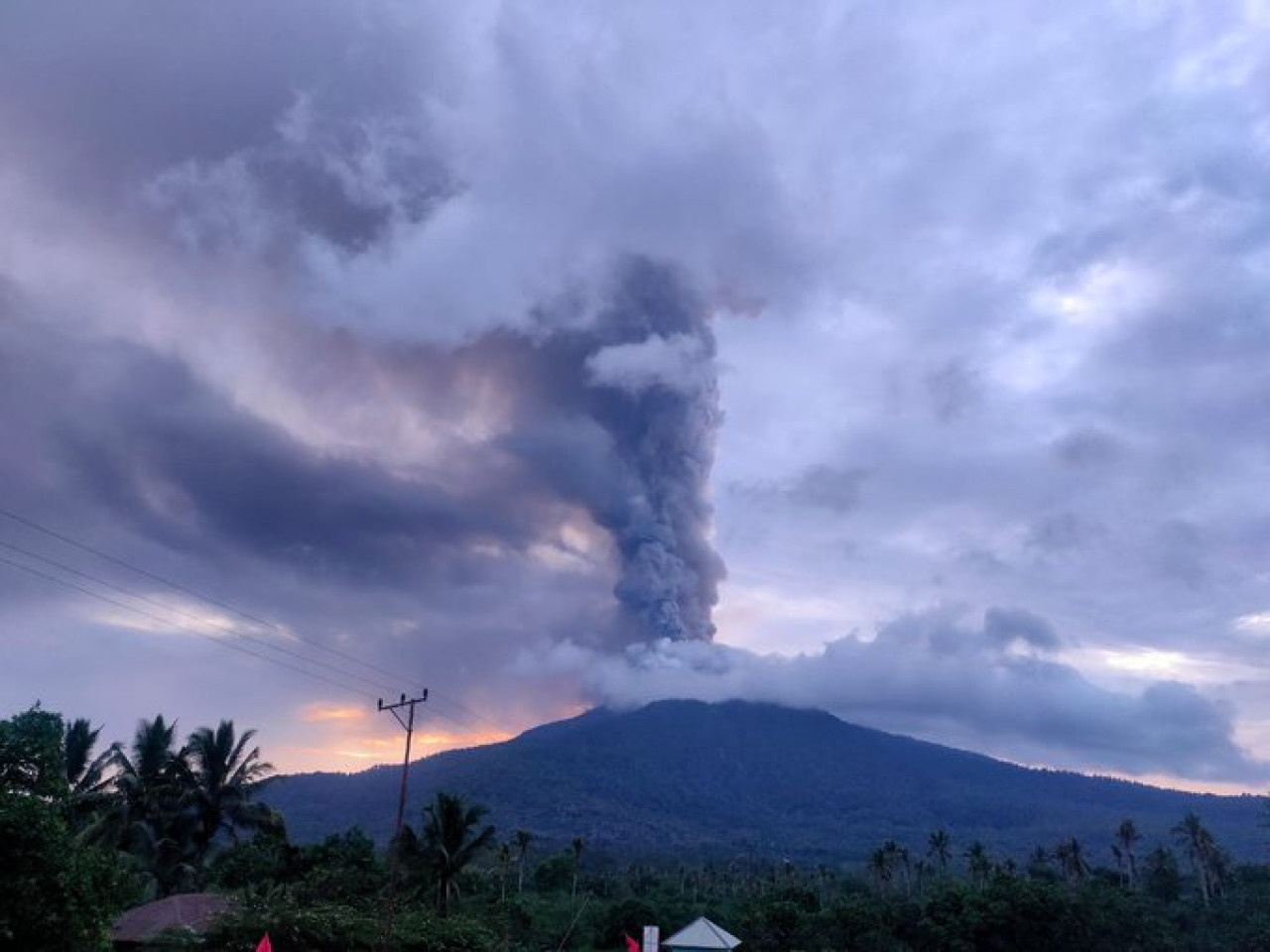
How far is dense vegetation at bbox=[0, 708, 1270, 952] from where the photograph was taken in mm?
22125

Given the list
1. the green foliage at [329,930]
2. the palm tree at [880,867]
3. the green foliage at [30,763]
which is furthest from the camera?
the palm tree at [880,867]

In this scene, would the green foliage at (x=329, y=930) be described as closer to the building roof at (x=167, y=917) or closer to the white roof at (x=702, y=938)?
the building roof at (x=167, y=917)

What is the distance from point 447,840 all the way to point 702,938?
16758 mm

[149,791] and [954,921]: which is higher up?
[149,791]

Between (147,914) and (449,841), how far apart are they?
18.0 meters

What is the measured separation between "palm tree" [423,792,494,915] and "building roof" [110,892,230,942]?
13811 millimetres

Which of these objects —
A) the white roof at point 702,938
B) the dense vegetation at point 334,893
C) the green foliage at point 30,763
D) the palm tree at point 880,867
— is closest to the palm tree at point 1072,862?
the dense vegetation at point 334,893

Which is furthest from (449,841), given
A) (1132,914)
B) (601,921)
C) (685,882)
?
(685,882)

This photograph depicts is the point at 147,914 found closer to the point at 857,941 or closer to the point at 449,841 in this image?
the point at 449,841

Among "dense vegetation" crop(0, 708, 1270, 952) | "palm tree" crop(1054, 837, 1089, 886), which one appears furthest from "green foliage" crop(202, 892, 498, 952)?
"palm tree" crop(1054, 837, 1089, 886)

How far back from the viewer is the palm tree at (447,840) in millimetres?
53875

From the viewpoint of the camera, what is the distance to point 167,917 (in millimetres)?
38312

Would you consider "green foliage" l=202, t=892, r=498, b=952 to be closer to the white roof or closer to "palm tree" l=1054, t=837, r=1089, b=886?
the white roof

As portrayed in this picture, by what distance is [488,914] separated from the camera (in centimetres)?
6550
